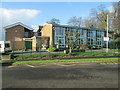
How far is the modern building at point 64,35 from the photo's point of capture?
2903 cm

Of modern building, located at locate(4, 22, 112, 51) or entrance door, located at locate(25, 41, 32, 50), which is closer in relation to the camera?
entrance door, located at locate(25, 41, 32, 50)

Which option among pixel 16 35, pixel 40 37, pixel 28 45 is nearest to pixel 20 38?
pixel 16 35

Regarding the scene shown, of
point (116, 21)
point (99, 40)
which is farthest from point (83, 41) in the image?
point (116, 21)

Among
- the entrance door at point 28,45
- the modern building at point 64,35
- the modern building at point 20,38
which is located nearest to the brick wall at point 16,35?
the modern building at point 20,38

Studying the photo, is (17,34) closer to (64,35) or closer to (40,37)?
(40,37)

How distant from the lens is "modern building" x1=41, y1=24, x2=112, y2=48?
29031 millimetres

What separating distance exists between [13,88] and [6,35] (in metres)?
27.4

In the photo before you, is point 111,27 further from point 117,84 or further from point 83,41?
point 117,84

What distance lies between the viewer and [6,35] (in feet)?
97.6

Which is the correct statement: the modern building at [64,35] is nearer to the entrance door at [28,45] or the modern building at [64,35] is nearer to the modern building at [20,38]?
the modern building at [20,38]

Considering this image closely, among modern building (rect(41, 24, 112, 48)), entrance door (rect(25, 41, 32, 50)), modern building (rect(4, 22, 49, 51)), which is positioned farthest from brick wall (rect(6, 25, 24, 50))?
modern building (rect(41, 24, 112, 48))

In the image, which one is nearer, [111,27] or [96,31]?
[96,31]

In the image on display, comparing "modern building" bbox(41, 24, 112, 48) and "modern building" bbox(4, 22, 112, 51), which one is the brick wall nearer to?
"modern building" bbox(4, 22, 112, 51)

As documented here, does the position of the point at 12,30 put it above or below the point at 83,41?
above
